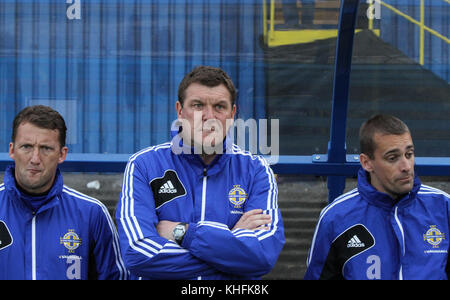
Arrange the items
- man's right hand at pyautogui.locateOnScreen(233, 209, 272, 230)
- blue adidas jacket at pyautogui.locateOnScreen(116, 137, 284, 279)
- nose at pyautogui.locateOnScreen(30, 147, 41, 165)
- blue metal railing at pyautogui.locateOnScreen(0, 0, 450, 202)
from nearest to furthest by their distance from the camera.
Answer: blue adidas jacket at pyautogui.locateOnScreen(116, 137, 284, 279), man's right hand at pyautogui.locateOnScreen(233, 209, 272, 230), nose at pyautogui.locateOnScreen(30, 147, 41, 165), blue metal railing at pyautogui.locateOnScreen(0, 0, 450, 202)

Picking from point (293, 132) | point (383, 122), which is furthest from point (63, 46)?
point (383, 122)

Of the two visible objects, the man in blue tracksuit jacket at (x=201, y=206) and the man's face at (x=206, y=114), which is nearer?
the man in blue tracksuit jacket at (x=201, y=206)

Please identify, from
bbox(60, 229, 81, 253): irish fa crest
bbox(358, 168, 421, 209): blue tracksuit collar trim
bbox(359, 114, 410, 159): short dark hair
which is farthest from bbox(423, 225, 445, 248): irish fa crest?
bbox(60, 229, 81, 253): irish fa crest

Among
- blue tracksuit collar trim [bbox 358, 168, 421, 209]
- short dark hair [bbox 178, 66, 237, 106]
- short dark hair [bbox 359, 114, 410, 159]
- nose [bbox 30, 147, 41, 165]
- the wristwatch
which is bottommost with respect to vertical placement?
the wristwatch

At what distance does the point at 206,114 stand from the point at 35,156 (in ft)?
2.38

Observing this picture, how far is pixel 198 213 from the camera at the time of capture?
86.9 inches

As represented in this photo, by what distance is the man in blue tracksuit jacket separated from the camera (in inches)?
79.0

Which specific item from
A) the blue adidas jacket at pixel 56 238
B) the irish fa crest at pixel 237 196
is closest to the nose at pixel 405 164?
the irish fa crest at pixel 237 196

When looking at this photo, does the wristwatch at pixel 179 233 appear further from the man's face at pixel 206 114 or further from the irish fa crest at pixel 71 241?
the irish fa crest at pixel 71 241

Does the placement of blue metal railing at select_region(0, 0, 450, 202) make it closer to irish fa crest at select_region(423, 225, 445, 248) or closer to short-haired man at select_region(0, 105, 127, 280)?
short-haired man at select_region(0, 105, 127, 280)

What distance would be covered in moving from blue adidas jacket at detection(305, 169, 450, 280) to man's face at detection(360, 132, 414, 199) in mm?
46

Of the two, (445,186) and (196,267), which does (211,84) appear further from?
(445,186)

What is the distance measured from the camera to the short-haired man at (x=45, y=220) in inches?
87.7

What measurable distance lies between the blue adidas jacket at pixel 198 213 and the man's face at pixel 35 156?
33 cm
